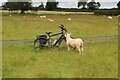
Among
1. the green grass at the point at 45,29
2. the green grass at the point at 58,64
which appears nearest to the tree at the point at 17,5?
the green grass at the point at 45,29

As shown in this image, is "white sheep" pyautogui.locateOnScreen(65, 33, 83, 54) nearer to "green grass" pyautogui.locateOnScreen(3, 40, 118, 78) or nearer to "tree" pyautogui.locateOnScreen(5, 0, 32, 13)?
"green grass" pyautogui.locateOnScreen(3, 40, 118, 78)

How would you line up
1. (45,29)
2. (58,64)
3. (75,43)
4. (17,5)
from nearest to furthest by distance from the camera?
1. (58,64)
2. (75,43)
3. (45,29)
4. (17,5)

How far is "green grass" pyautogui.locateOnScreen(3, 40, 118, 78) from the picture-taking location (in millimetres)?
12320

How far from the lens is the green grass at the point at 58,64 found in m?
12.3

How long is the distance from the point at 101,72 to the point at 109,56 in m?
4.47

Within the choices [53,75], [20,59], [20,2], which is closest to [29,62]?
[20,59]

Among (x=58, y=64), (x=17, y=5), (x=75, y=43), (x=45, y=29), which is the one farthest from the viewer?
(x=17, y=5)

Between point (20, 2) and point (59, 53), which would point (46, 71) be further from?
point (20, 2)

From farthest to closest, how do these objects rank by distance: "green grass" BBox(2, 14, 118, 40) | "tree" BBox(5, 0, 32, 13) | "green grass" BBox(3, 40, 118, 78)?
"tree" BBox(5, 0, 32, 13)
"green grass" BBox(2, 14, 118, 40)
"green grass" BBox(3, 40, 118, 78)

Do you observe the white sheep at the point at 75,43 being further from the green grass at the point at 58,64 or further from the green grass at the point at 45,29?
the green grass at the point at 45,29

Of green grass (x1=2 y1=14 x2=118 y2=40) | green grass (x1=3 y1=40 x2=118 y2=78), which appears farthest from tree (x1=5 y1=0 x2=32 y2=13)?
green grass (x1=3 y1=40 x2=118 y2=78)

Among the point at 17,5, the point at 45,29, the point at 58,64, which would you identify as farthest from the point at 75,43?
the point at 17,5

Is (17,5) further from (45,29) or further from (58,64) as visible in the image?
(58,64)

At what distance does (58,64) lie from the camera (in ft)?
47.1
